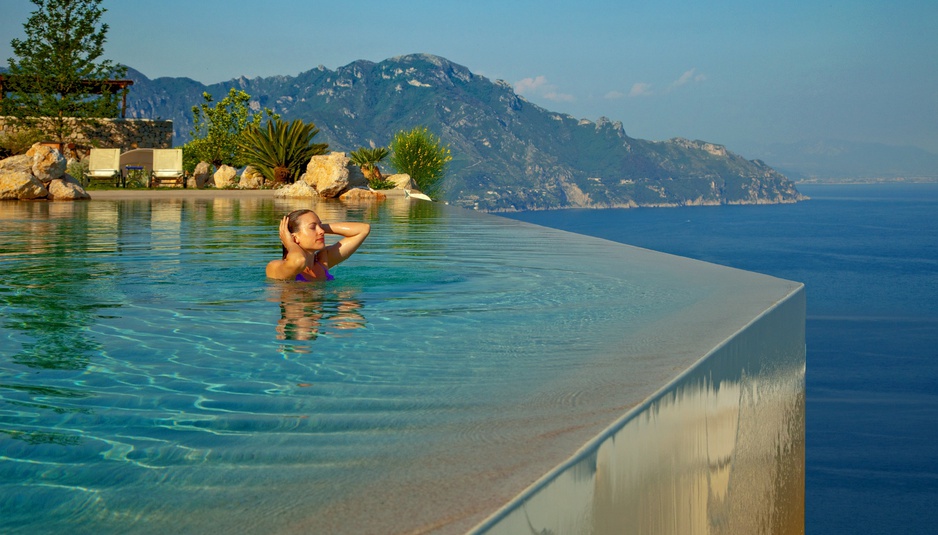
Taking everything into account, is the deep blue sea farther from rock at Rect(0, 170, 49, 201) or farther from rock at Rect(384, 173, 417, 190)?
rock at Rect(0, 170, 49, 201)

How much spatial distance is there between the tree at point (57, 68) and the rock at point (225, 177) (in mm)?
9147

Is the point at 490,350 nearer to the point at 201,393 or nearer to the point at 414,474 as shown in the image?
the point at 201,393

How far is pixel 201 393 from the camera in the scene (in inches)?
132

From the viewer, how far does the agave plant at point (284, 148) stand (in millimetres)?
24312

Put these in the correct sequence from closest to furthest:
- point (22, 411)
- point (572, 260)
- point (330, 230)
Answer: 1. point (22, 411)
2. point (330, 230)
3. point (572, 260)

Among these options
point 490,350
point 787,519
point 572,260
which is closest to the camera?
point 490,350

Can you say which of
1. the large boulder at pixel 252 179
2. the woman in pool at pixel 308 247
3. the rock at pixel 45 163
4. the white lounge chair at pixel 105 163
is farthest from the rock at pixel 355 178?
the woman in pool at pixel 308 247

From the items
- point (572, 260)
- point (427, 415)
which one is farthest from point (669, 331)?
point (572, 260)

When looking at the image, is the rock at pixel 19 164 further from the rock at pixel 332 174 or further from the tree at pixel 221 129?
the tree at pixel 221 129

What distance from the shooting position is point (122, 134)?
1383 inches

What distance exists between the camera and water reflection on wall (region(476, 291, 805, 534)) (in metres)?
2.30

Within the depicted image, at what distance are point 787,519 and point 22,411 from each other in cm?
406

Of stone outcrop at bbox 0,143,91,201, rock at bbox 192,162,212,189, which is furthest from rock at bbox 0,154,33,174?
rock at bbox 192,162,212,189

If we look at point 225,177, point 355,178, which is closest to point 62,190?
point 355,178
